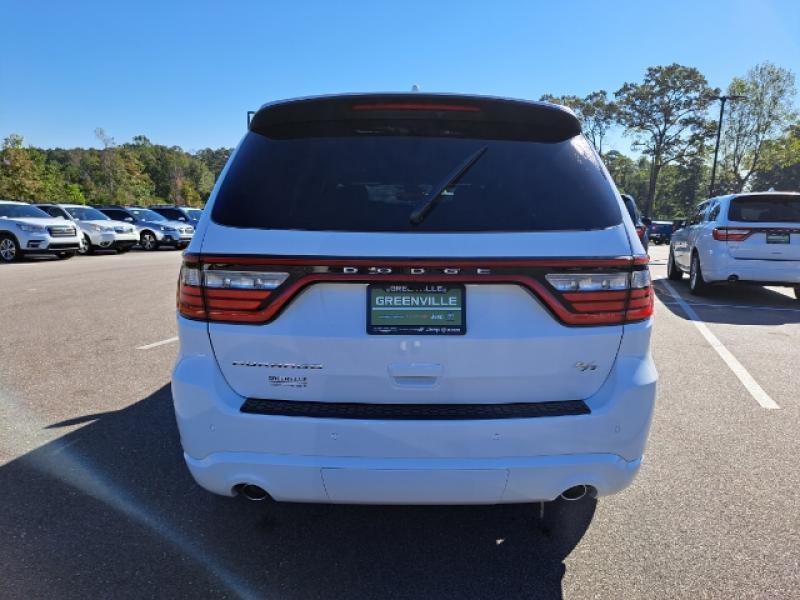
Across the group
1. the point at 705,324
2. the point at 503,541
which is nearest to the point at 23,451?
the point at 503,541

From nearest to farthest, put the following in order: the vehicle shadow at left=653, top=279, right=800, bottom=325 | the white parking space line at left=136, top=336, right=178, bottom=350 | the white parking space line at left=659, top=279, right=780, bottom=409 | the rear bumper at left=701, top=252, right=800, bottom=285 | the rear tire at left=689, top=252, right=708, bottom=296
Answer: the white parking space line at left=659, top=279, right=780, bottom=409
the white parking space line at left=136, top=336, right=178, bottom=350
the vehicle shadow at left=653, top=279, right=800, bottom=325
the rear bumper at left=701, top=252, right=800, bottom=285
the rear tire at left=689, top=252, right=708, bottom=296

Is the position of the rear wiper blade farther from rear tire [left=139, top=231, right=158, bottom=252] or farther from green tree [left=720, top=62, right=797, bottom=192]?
green tree [left=720, top=62, right=797, bottom=192]

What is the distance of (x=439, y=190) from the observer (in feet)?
7.09

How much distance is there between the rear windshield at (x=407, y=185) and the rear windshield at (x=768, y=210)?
816 centimetres

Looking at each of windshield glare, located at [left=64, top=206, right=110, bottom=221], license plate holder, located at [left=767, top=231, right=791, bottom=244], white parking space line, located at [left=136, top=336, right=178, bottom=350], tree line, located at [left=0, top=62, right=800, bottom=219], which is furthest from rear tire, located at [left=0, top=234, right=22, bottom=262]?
tree line, located at [left=0, top=62, right=800, bottom=219]

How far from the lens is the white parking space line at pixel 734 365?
468cm

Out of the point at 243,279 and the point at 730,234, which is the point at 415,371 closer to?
the point at 243,279

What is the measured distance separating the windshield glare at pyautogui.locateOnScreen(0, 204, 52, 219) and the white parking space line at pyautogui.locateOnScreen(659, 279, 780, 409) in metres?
17.9

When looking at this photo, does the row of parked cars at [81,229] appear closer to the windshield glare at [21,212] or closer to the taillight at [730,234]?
the windshield glare at [21,212]

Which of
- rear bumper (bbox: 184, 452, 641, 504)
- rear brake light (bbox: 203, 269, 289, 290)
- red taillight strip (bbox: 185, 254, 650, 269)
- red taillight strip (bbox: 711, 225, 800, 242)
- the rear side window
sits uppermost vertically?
red taillight strip (bbox: 185, 254, 650, 269)

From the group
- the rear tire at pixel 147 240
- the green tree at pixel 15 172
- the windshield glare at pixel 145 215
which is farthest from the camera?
the green tree at pixel 15 172

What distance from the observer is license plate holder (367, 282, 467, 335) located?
2059mm

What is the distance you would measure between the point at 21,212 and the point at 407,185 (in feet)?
62.1

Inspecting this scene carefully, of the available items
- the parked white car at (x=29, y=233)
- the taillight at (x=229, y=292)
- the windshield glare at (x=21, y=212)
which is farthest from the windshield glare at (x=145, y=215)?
the taillight at (x=229, y=292)
